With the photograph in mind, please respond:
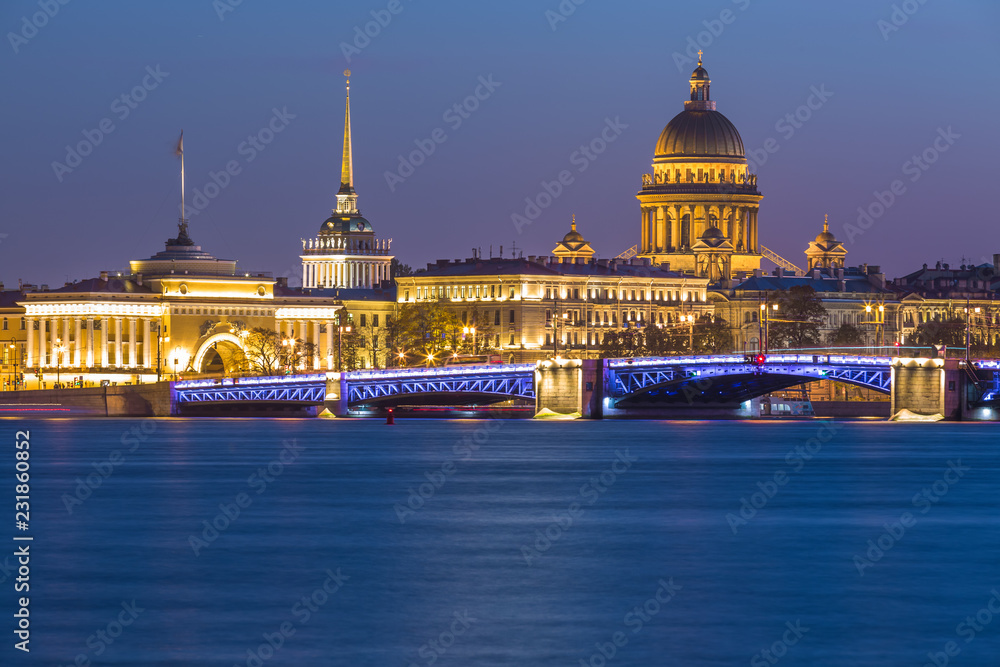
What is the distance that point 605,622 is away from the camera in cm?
4088

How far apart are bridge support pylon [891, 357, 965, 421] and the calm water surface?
84.2ft

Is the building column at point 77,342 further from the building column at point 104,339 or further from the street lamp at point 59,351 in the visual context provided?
the building column at point 104,339

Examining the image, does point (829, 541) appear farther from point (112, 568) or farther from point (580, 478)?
point (580, 478)

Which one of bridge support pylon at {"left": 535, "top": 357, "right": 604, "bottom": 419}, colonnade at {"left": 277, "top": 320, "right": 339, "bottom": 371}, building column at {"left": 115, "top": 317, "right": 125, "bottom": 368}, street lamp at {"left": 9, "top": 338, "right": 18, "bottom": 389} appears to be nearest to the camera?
bridge support pylon at {"left": 535, "top": 357, "right": 604, "bottom": 419}

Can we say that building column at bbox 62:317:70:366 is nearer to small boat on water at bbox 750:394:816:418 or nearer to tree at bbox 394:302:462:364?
tree at bbox 394:302:462:364

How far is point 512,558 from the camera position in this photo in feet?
164

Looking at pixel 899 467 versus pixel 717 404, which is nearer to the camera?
pixel 899 467

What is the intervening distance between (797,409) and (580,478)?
230 ft

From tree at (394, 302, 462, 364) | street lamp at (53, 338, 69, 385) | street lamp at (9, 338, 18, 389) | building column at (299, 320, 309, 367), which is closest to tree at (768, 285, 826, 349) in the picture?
tree at (394, 302, 462, 364)

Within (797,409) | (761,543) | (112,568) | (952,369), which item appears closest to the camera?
(112,568)

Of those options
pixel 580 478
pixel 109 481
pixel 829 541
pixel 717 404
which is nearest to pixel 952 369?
pixel 717 404

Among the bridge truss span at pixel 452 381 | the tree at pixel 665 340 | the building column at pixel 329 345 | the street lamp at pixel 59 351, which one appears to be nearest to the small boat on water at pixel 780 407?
the bridge truss span at pixel 452 381

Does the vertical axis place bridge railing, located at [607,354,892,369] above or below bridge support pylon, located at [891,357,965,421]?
above

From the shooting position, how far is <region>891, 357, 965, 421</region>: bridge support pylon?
113750 mm
